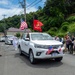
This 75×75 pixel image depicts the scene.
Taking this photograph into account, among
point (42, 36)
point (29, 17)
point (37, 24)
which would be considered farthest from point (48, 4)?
point (42, 36)

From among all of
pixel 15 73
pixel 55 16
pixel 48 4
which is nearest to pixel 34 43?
pixel 15 73

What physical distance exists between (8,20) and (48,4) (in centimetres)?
5763

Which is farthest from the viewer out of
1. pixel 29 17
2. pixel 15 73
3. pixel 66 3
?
pixel 29 17

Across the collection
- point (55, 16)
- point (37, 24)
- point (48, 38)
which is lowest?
point (48, 38)

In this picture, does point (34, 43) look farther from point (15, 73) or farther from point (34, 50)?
point (15, 73)

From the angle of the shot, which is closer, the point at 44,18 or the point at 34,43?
the point at 34,43

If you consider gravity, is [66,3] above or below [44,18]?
above

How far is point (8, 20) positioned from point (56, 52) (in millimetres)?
90969

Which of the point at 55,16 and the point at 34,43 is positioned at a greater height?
the point at 55,16

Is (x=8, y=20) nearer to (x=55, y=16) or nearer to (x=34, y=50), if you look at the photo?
(x=55, y=16)

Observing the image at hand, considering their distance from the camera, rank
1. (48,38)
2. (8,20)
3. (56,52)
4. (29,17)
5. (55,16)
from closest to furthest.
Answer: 1. (56,52)
2. (48,38)
3. (55,16)
4. (29,17)
5. (8,20)

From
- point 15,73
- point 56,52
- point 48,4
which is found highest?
point 48,4

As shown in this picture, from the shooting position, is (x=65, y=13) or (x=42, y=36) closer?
(x=42, y=36)

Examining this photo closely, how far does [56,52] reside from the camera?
9766 millimetres
